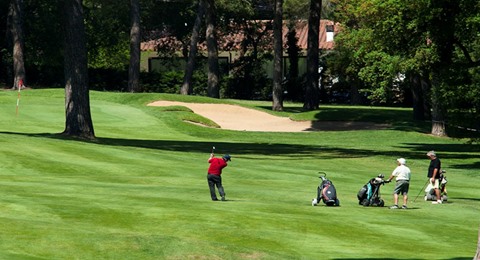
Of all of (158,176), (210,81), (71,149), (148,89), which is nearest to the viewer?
(158,176)

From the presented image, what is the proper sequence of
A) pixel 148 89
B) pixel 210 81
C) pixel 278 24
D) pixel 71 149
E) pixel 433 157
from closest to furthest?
pixel 433 157 < pixel 71 149 < pixel 278 24 < pixel 210 81 < pixel 148 89

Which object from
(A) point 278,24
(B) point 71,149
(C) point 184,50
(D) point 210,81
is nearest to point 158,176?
(B) point 71,149

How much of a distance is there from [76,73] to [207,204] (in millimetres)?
26150

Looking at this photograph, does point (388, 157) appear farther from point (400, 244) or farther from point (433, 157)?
point (400, 244)

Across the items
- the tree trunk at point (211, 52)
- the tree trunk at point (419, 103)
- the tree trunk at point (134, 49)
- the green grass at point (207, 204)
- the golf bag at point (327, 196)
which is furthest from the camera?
the tree trunk at point (134, 49)

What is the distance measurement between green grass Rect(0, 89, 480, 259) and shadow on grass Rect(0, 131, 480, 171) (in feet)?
0.29

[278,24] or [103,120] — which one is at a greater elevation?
[278,24]

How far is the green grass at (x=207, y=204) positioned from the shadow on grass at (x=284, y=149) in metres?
0.09

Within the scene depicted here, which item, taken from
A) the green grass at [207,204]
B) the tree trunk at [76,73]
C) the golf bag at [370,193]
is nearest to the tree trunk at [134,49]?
the green grass at [207,204]

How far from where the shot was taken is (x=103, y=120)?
70.9m

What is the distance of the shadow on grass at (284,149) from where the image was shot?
55625 millimetres

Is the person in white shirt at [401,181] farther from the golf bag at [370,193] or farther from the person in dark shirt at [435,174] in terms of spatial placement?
the person in dark shirt at [435,174]

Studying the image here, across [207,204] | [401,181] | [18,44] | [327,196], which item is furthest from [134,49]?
[207,204]

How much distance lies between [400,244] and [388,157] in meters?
31.4
